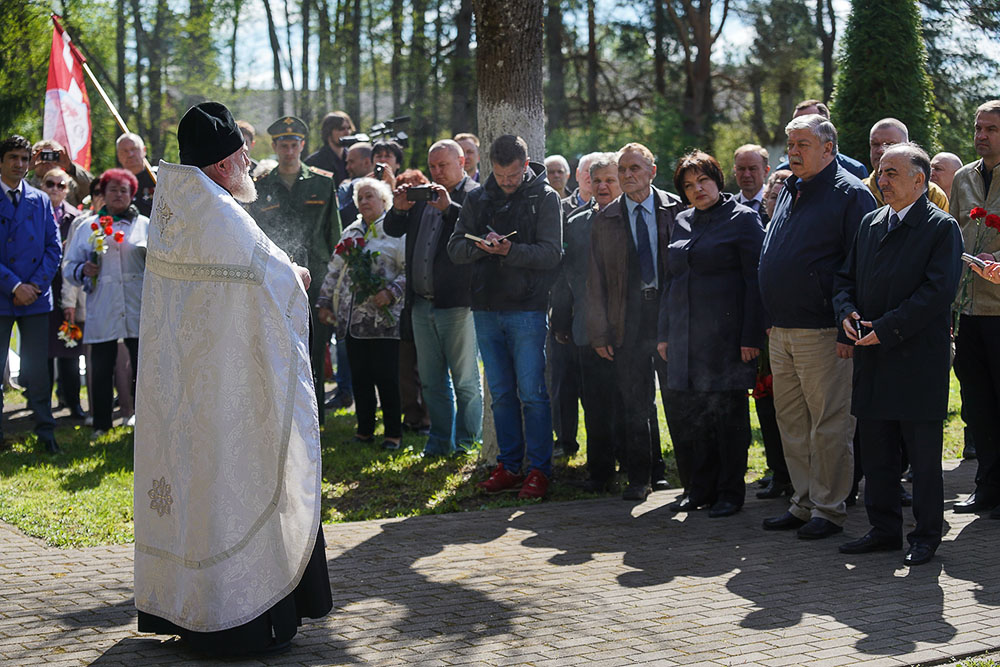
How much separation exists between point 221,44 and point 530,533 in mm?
31457

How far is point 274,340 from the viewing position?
4988 mm

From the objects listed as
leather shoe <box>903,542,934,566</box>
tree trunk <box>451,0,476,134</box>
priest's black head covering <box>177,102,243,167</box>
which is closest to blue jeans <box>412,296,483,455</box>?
leather shoe <box>903,542,934,566</box>

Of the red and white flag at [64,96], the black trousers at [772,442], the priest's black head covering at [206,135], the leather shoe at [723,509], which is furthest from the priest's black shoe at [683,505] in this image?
the red and white flag at [64,96]

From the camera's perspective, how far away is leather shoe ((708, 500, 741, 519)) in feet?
24.7

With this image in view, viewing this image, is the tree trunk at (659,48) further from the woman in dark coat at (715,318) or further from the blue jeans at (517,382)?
the woman in dark coat at (715,318)

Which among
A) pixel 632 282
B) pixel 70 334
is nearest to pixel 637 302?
pixel 632 282

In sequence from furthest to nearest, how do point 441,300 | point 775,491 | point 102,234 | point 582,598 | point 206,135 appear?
point 102,234
point 441,300
point 775,491
point 582,598
point 206,135

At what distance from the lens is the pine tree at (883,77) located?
37.4 ft

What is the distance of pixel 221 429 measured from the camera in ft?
16.1

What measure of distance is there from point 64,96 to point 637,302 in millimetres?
8011

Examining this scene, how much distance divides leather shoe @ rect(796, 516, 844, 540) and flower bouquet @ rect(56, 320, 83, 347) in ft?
22.7

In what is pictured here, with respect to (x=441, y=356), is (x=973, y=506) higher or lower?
lower

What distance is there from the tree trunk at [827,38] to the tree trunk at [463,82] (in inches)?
371

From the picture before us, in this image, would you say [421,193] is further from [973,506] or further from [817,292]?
[973,506]
